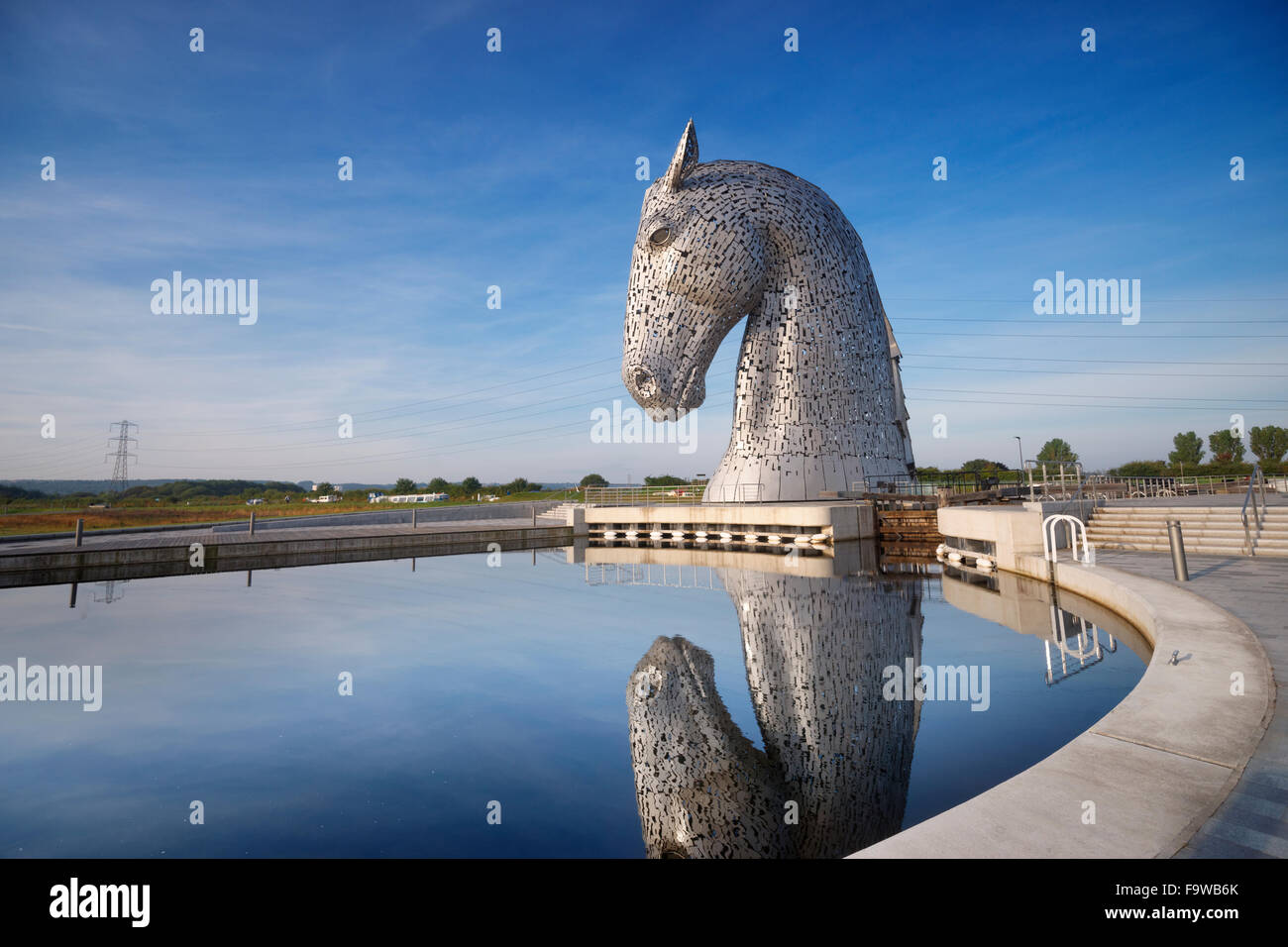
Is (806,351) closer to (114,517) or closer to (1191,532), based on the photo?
(1191,532)

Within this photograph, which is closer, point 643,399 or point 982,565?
point 982,565

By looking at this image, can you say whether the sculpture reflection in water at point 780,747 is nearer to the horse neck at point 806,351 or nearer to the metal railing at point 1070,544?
the metal railing at point 1070,544

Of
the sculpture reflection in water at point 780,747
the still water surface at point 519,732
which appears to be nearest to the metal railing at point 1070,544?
the still water surface at point 519,732

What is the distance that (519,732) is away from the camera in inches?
200

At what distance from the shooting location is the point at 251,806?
3912 mm

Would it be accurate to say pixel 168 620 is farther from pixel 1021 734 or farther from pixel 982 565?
Answer: pixel 982 565

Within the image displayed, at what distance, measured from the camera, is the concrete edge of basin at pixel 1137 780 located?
2.40 meters

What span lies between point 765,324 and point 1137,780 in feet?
60.3

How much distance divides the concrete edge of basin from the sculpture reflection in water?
3.14 feet

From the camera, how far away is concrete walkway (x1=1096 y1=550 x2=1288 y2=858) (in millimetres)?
2322

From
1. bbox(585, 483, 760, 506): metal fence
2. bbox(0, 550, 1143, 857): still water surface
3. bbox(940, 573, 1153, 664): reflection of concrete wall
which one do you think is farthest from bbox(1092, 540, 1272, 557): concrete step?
bbox(585, 483, 760, 506): metal fence
